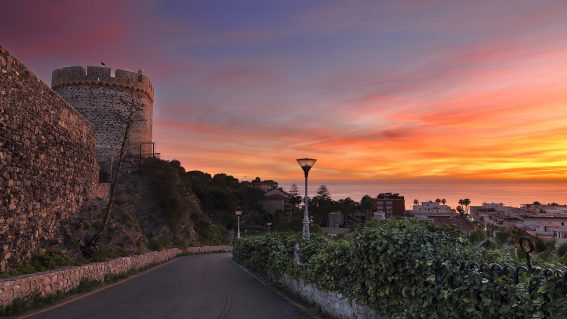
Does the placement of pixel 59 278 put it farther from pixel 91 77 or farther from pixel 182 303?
pixel 91 77

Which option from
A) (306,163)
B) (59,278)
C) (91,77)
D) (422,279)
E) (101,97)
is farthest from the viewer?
(101,97)

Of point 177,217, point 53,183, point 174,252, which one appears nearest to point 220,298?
point 53,183

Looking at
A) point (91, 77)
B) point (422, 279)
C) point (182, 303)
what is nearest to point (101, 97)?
point (91, 77)

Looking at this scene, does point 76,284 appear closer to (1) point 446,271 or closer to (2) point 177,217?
(1) point 446,271

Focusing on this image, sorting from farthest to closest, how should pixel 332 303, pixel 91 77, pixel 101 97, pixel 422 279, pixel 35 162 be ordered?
1. pixel 101 97
2. pixel 91 77
3. pixel 35 162
4. pixel 332 303
5. pixel 422 279

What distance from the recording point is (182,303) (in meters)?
11.5

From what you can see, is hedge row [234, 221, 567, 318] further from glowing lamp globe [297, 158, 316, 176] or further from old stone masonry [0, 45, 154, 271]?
old stone masonry [0, 45, 154, 271]

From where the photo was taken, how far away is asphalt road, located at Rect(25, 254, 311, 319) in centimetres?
986

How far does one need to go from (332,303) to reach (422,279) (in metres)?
3.85

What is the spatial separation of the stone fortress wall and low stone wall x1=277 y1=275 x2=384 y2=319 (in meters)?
9.48

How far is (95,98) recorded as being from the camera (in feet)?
159

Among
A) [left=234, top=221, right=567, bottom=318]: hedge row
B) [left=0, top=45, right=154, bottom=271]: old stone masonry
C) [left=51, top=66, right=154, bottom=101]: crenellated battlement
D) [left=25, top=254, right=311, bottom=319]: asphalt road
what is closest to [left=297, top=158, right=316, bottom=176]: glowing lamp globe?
[left=25, top=254, right=311, bottom=319]: asphalt road

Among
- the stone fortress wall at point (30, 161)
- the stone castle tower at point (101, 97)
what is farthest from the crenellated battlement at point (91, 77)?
the stone fortress wall at point (30, 161)

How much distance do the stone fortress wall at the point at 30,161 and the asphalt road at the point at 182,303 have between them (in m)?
3.97
